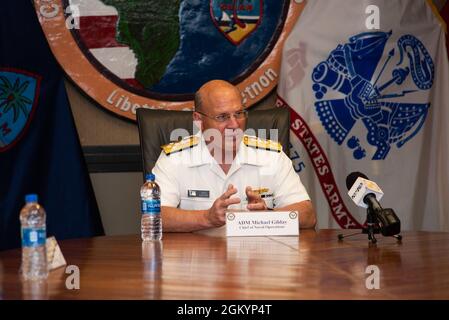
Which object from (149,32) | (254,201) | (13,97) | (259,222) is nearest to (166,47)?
(149,32)

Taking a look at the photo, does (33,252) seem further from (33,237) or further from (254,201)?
(254,201)

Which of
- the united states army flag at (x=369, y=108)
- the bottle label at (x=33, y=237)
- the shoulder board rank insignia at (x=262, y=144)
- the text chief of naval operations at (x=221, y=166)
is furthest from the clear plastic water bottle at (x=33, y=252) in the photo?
the united states army flag at (x=369, y=108)

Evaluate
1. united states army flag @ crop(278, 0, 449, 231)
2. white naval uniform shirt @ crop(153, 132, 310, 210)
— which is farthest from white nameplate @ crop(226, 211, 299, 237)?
united states army flag @ crop(278, 0, 449, 231)

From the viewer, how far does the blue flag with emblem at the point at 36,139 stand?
3.46 m

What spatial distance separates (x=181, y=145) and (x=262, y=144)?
1.15ft

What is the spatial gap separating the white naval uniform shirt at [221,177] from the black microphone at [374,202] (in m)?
0.63

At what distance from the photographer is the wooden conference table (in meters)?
1.56

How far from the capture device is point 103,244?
2.41 m

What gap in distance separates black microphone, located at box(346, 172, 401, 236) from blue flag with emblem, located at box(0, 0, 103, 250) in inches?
66.5

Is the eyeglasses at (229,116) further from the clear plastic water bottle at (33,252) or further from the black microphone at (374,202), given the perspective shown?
the clear plastic water bottle at (33,252)

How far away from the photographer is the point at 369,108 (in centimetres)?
380

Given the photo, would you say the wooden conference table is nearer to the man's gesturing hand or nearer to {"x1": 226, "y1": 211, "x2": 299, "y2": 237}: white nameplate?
{"x1": 226, "y1": 211, "x2": 299, "y2": 237}: white nameplate
